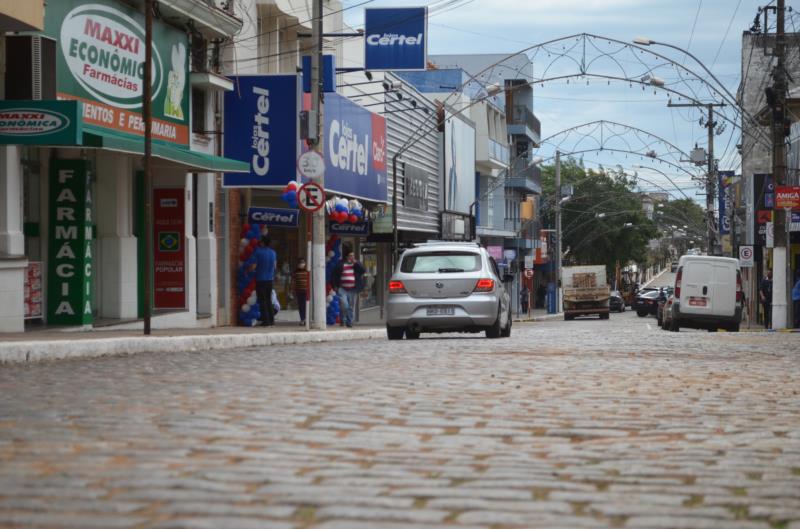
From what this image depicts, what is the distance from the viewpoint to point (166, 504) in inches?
206

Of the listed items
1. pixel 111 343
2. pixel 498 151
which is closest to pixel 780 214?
pixel 111 343

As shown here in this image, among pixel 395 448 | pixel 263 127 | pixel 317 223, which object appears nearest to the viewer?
pixel 395 448

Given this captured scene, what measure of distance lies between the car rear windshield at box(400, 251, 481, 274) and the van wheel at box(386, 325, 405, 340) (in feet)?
3.18

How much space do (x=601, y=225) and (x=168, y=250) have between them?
78242mm

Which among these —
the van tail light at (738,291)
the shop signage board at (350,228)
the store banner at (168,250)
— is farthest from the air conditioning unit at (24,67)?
the van tail light at (738,291)

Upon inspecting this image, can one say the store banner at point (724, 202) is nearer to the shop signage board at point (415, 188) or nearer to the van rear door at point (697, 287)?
the shop signage board at point (415, 188)

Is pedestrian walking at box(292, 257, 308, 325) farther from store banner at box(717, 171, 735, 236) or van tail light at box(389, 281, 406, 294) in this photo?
store banner at box(717, 171, 735, 236)

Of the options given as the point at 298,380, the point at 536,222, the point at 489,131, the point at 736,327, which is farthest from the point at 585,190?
the point at 298,380

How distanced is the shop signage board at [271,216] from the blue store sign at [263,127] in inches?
37.8

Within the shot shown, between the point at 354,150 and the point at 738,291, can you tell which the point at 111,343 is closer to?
the point at 354,150

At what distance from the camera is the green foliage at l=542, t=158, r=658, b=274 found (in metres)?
100

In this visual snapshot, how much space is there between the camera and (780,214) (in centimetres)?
3406

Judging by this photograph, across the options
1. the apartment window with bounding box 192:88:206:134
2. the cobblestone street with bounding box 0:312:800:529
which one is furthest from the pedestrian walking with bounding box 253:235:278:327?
the cobblestone street with bounding box 0:312:800:529

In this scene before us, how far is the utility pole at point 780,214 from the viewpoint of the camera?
33.6 m
